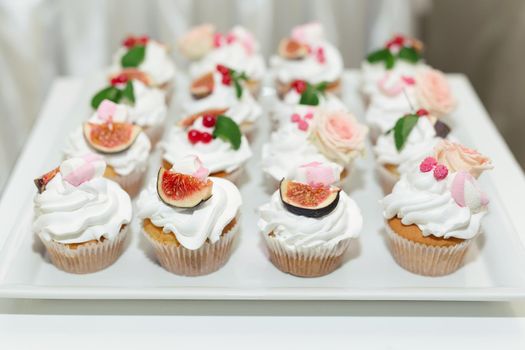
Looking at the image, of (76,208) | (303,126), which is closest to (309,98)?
(303,126)

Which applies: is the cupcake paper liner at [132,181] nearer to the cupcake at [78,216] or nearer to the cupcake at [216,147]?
the cupcake at [216,147]

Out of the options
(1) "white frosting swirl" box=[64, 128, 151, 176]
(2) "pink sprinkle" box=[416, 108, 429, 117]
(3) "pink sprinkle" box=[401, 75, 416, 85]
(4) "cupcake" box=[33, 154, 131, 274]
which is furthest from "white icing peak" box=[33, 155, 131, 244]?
(3) "pink sprinkle" box=[401, 75, 416, 85]

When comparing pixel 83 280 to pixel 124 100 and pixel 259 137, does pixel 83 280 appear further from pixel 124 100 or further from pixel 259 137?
pixel 259 137

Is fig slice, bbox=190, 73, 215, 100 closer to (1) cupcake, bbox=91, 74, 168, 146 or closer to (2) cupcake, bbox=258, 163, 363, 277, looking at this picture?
(1) cupcake, bbox=91, 74, 168, 146

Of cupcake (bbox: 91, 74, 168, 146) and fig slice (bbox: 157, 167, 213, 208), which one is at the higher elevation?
fig slice (bbox: 157, 167, 213, 208)

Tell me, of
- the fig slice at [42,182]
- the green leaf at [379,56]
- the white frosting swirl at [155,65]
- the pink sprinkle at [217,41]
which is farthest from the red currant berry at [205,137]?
the green leaf at [379,56]
